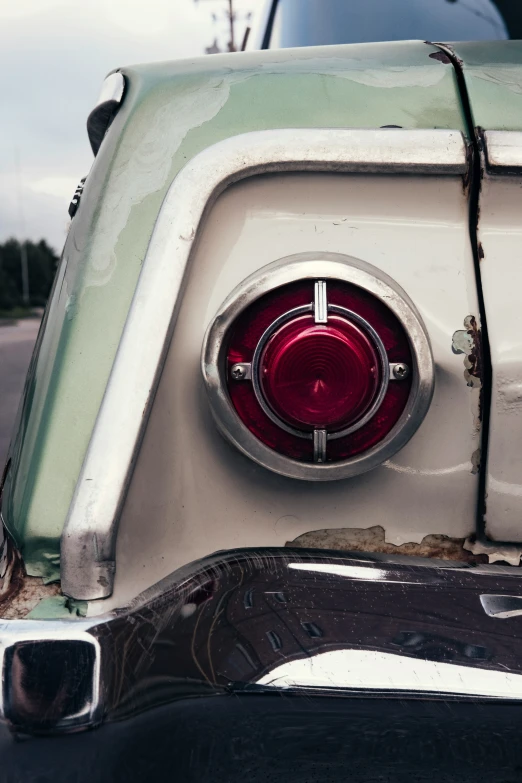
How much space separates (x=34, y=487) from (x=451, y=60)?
1070mm

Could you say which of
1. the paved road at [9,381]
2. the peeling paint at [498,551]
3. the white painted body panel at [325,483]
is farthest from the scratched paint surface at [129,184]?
the paved road at [9,381]

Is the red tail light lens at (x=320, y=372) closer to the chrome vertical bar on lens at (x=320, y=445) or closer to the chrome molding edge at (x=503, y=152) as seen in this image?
the chrome vertical bar on lens at (x=320, y=445)

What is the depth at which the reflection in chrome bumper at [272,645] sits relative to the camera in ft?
3.17

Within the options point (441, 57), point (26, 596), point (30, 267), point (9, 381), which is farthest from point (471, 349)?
point (30, 267)

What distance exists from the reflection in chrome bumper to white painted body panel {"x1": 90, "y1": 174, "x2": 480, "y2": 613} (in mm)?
160

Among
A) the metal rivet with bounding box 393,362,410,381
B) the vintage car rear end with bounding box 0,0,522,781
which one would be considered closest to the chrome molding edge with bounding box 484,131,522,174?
the vintage car rear end with bounding box 0,0,522,781

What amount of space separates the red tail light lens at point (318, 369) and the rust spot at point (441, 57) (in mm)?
558

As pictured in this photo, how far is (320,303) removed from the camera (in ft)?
3.81

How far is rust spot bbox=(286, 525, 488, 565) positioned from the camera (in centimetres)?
128

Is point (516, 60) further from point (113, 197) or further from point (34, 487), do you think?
point (34, 487)

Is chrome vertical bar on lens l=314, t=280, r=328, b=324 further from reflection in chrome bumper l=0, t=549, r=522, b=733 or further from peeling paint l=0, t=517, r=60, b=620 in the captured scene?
peeling paint l=0, t=517, r=60, b=620

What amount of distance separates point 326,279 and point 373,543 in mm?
444

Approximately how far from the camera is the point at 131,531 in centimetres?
119

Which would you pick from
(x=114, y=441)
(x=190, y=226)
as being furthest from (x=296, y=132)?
(x=114, y=441)
